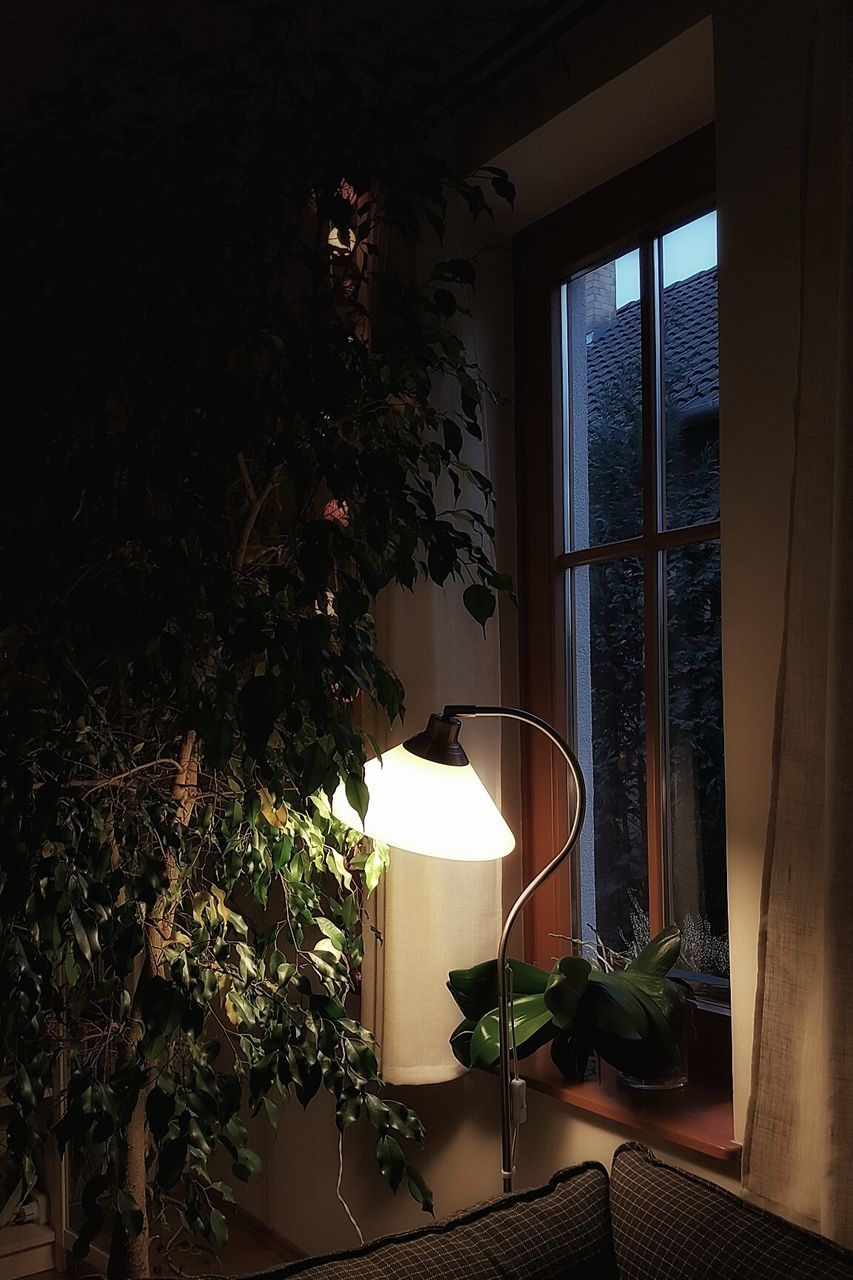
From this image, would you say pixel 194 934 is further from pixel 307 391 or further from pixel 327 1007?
pixel 307 391

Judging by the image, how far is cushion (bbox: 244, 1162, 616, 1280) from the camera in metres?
1.29

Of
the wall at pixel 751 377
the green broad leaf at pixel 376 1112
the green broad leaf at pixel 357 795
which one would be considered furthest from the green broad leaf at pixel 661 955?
the green broad leaf at pixel 357 795

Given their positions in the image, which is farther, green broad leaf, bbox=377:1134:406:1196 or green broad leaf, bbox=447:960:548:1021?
green broad leaf, bbox=447:960:548:1021

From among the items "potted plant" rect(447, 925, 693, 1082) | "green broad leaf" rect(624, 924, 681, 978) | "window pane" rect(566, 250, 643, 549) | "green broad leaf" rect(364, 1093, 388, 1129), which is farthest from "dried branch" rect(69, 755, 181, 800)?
"window pane" rect(566, 250, 643, 549)

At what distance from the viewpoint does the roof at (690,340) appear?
2006 mm

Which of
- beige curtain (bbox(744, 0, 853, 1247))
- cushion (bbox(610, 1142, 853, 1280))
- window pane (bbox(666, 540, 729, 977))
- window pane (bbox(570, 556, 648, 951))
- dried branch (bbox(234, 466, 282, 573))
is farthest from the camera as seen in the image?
window pane (bbox(570, 556, 648, 951))

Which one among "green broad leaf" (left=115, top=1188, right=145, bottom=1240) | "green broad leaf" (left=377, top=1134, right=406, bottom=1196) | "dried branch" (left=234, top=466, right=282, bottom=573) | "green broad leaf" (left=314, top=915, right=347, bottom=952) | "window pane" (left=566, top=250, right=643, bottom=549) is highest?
"window pane" (left=566, top=250, right=643, bottom=549)

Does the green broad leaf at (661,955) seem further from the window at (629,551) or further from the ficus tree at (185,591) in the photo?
the ficus tree at (185,591)

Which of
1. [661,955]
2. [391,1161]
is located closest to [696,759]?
[661,955]

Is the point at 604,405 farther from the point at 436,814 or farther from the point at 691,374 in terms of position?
the point at 436,814

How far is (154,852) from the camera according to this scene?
1858 millimetres

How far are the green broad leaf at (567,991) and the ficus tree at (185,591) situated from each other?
0.29 m

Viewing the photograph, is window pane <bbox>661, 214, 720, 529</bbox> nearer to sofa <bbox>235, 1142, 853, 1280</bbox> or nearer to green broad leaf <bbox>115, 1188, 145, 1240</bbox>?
sofa <bbox>235, 1142, 853, 1280</bbox>

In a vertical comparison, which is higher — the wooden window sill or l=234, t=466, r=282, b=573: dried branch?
l=234, t=466, r=282, b=573: dried branch
